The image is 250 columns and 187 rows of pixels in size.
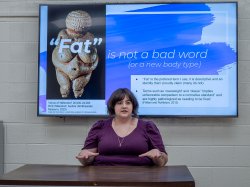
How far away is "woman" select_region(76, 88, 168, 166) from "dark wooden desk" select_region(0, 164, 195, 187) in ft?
0.37

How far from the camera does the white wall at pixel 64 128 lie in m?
3.59

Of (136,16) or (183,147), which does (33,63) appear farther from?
(183,147)

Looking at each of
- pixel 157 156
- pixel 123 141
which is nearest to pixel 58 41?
pixel 123 141

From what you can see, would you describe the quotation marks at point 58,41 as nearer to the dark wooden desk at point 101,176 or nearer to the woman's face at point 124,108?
the woman's face at point 124,108

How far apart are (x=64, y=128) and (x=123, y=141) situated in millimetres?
1197

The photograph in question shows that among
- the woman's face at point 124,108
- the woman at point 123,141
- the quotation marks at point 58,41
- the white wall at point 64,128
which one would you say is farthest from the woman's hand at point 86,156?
the quotation marks at point 58,41

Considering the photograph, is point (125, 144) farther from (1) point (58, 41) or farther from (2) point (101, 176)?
(1) point (58, 41)

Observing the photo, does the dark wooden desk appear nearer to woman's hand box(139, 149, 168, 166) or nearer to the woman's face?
woman's hand box(139, 149, 168, 166)

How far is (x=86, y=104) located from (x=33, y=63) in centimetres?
62

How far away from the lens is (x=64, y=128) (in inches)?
145

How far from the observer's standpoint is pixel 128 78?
3584mm

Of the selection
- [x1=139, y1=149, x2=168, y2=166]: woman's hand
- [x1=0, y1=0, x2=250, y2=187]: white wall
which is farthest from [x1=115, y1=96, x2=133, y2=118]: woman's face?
[x1=0, y1=0, x2=250, y2=187]: white wall

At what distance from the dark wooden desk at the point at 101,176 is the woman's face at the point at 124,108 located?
0.38 meters

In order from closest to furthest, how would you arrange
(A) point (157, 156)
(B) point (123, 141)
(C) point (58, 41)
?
(A) point (157, 156) → (B) point (123, 141) → (C) point (58, 41)
